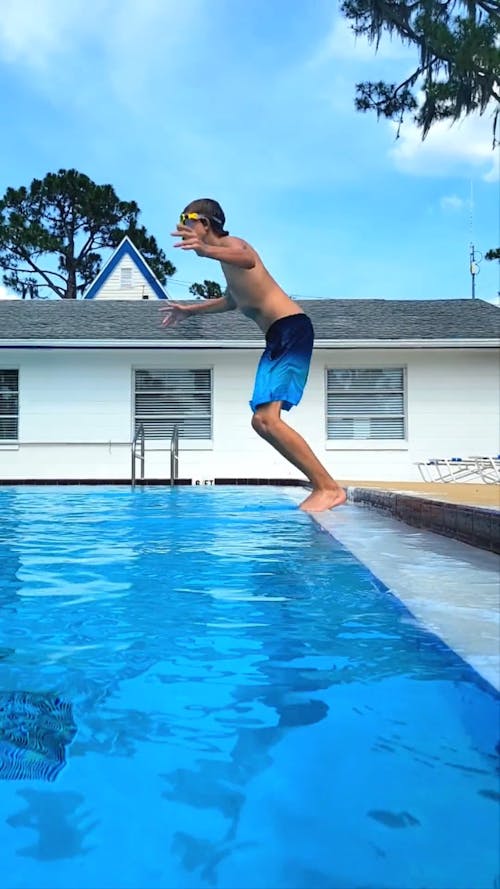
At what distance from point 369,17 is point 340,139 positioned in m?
7.06

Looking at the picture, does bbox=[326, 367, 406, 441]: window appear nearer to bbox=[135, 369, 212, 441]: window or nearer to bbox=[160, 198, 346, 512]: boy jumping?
bbox=[135, 369, 212, 441]: window

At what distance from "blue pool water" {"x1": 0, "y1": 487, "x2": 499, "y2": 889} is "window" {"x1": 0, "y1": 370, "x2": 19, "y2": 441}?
36.6ft

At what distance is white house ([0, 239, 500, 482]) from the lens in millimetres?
13203

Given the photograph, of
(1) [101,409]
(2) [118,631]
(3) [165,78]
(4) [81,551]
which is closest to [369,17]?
(3) [165,78]

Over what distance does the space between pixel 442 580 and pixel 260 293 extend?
2.98m

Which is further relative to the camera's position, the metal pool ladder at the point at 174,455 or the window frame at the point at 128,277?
the window frame at the point at 128,277

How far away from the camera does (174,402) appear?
13531 mm

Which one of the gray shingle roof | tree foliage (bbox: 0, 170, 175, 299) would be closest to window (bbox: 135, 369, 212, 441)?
the gray shingle roof

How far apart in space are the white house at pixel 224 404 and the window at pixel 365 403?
0.06ft

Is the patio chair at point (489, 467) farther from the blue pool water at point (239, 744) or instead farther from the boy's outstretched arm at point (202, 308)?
the blue pool water at point (239, 744)

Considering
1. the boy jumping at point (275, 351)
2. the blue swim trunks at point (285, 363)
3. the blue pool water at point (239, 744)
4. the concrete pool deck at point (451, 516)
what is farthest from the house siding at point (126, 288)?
the blue pool water at point (239, 744)

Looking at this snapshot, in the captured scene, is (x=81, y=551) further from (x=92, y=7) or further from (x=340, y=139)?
(x=340, y=139)

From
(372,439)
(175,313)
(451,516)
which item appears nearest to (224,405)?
(372,439)

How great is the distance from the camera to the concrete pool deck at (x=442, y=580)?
1.84 m
